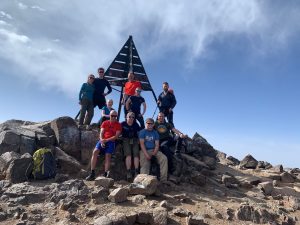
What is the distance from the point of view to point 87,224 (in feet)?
31.6

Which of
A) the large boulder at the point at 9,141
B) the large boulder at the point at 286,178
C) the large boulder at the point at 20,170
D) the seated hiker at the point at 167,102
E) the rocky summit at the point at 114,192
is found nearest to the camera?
the rocky summit at the point at 114,192

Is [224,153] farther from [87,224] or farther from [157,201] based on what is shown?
[87,224]

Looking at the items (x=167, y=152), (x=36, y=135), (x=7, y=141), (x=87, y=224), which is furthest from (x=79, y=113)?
(x=87, y=224)

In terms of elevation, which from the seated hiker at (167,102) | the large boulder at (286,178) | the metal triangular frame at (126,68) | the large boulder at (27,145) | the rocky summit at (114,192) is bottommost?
the rocky summit at (114,192)

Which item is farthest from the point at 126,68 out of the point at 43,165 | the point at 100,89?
the point at 43,165

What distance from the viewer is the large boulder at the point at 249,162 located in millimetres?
20922

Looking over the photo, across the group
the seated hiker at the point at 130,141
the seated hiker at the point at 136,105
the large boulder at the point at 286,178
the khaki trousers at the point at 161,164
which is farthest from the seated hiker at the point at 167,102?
the large boulder at the point at 286,178

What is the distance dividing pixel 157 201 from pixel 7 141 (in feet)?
23.7

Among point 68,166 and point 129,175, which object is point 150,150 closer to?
point 129,175

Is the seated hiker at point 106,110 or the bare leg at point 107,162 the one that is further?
the seated hiker at point 106,110

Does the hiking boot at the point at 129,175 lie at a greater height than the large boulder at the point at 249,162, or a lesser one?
lesser

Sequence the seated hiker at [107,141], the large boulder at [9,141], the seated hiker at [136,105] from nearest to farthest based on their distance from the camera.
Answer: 1. the seated hiker at [107,141]
2. the large boulder at [9,141]
3. the seated hiker at [136,105]

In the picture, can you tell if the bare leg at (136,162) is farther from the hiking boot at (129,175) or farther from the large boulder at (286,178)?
the large boulder at (286,178)

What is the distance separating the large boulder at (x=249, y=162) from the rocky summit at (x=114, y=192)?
9.67 feet
